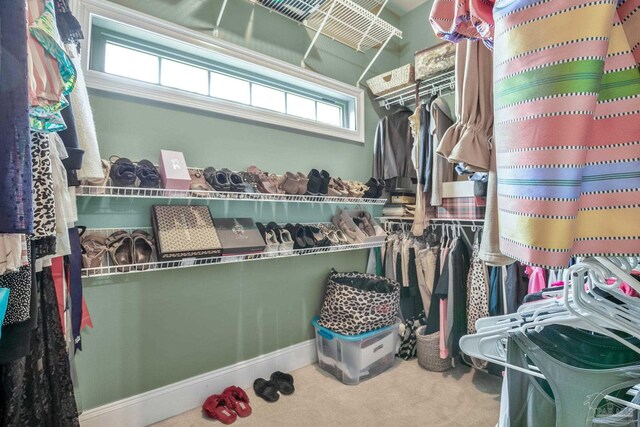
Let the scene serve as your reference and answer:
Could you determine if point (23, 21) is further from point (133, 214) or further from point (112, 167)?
point (133, 214)

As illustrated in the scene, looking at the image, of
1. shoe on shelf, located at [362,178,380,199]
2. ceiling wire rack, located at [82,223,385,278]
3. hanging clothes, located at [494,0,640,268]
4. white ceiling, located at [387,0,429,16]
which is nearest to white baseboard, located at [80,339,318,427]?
ceiling wire rack, located at [82,223,385,278]

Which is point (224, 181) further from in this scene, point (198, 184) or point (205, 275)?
point (205, 275)

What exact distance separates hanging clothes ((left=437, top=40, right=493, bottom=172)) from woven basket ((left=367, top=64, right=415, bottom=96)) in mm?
1502

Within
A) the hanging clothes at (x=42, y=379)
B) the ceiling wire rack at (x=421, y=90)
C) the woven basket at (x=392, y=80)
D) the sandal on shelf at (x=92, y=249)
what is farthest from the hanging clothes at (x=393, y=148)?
the hanging clothes at (x=42, y=379)

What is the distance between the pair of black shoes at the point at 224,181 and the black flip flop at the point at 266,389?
1237mm

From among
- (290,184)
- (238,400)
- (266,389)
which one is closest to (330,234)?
(290,184)

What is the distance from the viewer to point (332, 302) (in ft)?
7.11

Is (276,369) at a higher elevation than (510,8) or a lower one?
lower

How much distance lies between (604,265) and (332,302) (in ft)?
5.90

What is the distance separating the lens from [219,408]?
67.1 inches

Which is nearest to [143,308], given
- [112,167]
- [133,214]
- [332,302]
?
[133,214]

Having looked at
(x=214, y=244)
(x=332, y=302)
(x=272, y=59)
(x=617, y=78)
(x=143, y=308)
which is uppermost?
(x=272, y=59)

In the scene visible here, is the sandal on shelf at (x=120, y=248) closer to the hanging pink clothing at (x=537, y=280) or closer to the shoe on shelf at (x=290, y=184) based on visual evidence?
the shoe on shelf at (x=290, y=184)

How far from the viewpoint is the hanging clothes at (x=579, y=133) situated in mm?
405
